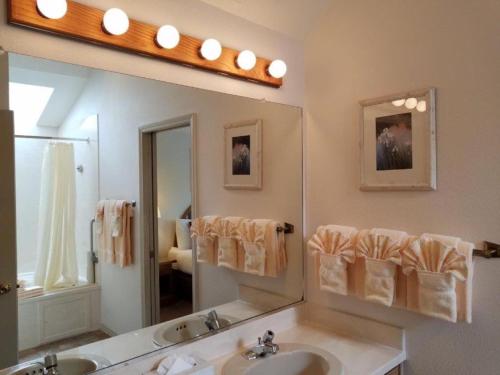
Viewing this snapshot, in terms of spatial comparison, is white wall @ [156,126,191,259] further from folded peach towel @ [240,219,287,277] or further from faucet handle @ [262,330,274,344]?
faucet handle @ [262,330,274,344]

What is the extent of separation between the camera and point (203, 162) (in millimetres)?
1539

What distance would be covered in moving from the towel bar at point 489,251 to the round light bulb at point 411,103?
1.89 ft

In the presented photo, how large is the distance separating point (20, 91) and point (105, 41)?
0.99 feet

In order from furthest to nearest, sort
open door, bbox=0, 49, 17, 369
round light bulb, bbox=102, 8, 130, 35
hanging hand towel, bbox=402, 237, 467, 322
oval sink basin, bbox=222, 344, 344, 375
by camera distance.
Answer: oval sink basin, bbox=222, 344, 344, 375, hanging hand towel, bbox=402, 237, 467, 322, round light bulb, bbox=102, 8, 130, 35, open door, bbox=0, 49, 17, 369

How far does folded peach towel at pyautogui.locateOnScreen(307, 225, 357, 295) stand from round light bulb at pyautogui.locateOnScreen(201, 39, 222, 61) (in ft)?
2.92

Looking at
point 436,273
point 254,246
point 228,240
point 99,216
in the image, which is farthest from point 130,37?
point 436,273

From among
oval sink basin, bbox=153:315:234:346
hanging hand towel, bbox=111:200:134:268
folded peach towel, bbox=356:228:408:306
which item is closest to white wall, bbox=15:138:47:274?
hanging hand towel, bbox=111:200:134:268

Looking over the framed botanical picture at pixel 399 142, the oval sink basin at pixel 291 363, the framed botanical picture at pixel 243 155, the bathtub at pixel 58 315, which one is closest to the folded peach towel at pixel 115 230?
the bathtub at pixel 58 315

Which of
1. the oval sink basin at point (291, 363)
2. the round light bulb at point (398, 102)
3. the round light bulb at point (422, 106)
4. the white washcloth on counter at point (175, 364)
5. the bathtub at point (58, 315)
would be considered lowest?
the oval sink basin at point (291, 363)

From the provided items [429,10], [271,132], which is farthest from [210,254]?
[429,10]

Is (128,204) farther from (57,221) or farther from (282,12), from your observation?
(282,12)

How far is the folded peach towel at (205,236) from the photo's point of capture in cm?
153

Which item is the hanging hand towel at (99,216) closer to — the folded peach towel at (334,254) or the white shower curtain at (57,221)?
the white shower curtain at (57,221)

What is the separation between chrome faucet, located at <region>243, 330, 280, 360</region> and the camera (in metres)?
1.49
